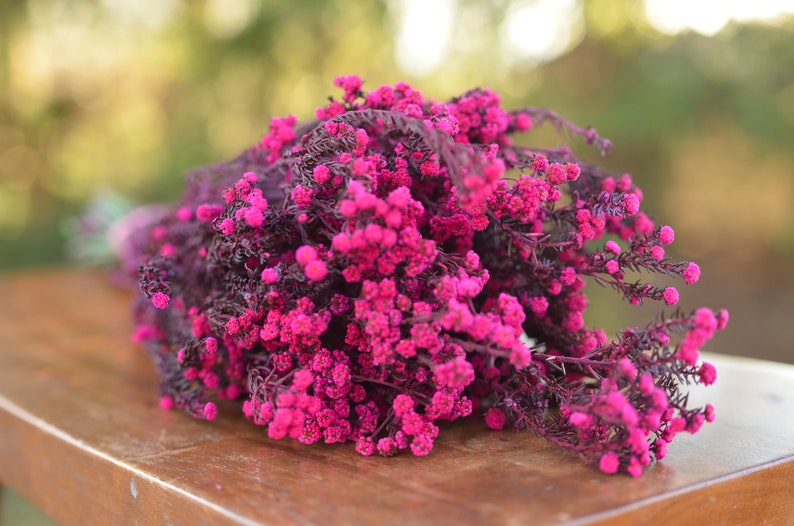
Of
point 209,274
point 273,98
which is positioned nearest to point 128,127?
point 273,98


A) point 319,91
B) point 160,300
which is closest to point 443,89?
point 319,91

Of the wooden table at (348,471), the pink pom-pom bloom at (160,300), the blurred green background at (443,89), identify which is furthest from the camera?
the blurred green background at (443,89)

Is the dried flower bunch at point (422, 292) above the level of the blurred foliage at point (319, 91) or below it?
below

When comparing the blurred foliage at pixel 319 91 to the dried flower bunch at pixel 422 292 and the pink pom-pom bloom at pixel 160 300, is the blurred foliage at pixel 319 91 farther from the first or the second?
the pink pom-pom bloom at pixel 160 300

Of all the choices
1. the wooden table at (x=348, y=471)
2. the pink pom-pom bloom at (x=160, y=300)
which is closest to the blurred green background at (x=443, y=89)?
the wooden table at (x=348, y=471)

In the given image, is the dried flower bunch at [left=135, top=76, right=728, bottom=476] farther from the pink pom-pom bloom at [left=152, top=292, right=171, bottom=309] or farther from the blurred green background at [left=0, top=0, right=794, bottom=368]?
the blurred green background at [left=0, top=0, right=794, bottom=368]

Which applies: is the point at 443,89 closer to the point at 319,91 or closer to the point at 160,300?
the point at 319,91
